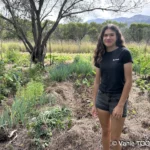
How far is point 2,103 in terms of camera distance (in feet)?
13.9

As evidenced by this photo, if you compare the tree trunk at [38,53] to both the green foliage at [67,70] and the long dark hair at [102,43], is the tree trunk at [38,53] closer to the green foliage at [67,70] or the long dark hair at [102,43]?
the green foliage at [67,70]

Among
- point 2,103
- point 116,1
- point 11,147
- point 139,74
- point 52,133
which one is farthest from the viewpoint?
point 116,1

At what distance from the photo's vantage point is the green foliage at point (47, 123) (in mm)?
3064

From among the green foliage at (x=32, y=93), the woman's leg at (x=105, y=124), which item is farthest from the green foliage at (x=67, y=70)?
the woman's leg at (x=105, y=124)

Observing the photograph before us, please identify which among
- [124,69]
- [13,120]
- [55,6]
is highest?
[55,6]

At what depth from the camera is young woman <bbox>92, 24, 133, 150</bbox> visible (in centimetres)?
214

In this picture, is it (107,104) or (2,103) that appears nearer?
(107,104)

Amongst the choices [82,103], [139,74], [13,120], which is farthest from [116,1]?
[13,120]

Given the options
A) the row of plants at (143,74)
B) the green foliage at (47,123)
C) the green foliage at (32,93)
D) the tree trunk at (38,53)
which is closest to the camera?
the green foliage at (47,123)

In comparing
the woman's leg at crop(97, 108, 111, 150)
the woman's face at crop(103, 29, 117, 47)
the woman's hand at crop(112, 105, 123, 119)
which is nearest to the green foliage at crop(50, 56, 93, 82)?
the woman's leg at crop(97, 108, 111, 150)

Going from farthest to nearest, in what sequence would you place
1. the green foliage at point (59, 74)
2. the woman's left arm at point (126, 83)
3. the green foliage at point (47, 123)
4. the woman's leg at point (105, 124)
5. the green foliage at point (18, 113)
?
1. the green foliage at point (59, 74)
2. the green foliage at point (18, 113)
3. the green foliage at point (47, 123)
4. the woman's leg at point (105, 124)
5. the woman's left arm at point (126, 83)

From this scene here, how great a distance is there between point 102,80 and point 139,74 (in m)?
4.73

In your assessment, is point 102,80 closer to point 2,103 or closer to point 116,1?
point 2,103

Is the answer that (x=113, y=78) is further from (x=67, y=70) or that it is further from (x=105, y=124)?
(x=67, y=70)
